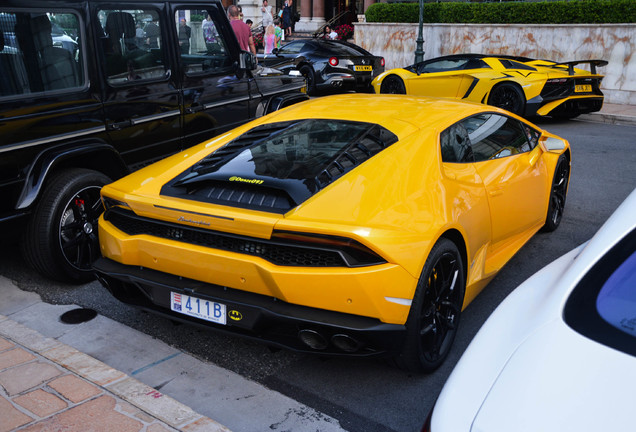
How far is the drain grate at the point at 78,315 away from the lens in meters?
4.15

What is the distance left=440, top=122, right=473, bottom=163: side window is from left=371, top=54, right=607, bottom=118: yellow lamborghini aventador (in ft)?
25.3

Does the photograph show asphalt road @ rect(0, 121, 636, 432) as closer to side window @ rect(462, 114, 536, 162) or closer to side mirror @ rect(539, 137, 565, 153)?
side mirror @ rect(539, 137, 565, 153)

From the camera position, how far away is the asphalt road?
3213mm

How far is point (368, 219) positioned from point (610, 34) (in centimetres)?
1500

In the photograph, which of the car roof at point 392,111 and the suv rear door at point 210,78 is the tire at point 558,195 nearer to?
the car roof at point 392,111

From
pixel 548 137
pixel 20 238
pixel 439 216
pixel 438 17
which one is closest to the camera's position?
pixel 439 216

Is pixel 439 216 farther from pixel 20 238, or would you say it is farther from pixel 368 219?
pixel 20 238

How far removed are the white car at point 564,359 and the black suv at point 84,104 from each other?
3.39 m

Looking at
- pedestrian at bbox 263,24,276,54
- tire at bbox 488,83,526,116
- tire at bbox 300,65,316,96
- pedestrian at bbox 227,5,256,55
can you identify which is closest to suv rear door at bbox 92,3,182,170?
pedestrian at bbox 227,5,256,55

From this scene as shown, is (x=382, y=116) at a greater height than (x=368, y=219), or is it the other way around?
(x=382, y=116)

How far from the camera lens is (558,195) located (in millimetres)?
5750

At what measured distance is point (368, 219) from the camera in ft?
9.98

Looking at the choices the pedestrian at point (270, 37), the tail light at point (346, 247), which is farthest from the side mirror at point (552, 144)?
the pedestrian at point (270, 37)

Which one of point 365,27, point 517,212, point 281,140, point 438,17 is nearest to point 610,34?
point 438,17
